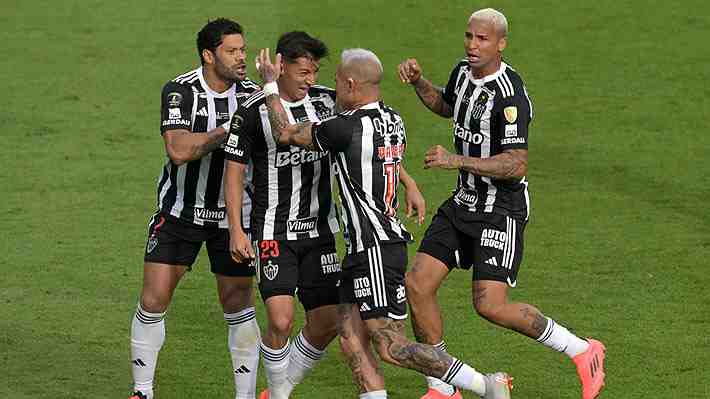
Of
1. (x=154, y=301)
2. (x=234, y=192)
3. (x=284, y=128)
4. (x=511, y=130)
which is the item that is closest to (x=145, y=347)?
(x=154, y=301)

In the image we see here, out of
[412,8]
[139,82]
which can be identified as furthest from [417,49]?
[139,82]

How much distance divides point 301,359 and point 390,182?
4.69 ft

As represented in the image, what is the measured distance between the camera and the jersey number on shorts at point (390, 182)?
855 cm

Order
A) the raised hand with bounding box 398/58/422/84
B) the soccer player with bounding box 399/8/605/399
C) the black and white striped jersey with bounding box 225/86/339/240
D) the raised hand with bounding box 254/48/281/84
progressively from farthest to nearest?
the raised hand with bounding box 398/58/422/84 → the soccer player with bounding box 399/8/605/399 → the black and white striped jersey with bounding box 225/86/339/240 → the raised hand with bounding box 254/48/281/84

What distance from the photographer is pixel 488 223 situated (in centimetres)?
952

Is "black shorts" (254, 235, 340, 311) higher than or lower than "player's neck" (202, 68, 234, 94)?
lower

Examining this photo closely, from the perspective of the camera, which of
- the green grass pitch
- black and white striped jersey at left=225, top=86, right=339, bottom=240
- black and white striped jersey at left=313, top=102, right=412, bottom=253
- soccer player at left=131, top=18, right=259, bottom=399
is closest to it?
black and white striped jersey at left=313, top=102, right=412, bottom=253

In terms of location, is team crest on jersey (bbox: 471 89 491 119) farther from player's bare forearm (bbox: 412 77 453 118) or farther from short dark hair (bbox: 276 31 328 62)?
short dark hair (bbox: 276 31 328 62)

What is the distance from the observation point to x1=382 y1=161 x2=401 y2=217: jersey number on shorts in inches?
337

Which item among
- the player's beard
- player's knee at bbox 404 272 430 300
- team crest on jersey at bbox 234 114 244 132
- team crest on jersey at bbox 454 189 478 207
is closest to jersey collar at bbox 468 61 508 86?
team crest on jersey at bbox 454 189 478 207

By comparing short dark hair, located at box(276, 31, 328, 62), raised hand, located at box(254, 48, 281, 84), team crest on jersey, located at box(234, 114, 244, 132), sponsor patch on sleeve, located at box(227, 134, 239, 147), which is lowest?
sponsor patch on sleeve, located at box(227, 134, 239, 147)

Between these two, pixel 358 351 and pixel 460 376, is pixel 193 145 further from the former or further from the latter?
pixel 460 376

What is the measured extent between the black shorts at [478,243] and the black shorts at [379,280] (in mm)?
1012

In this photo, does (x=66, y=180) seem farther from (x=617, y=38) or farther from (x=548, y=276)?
(x=617, y=38)
